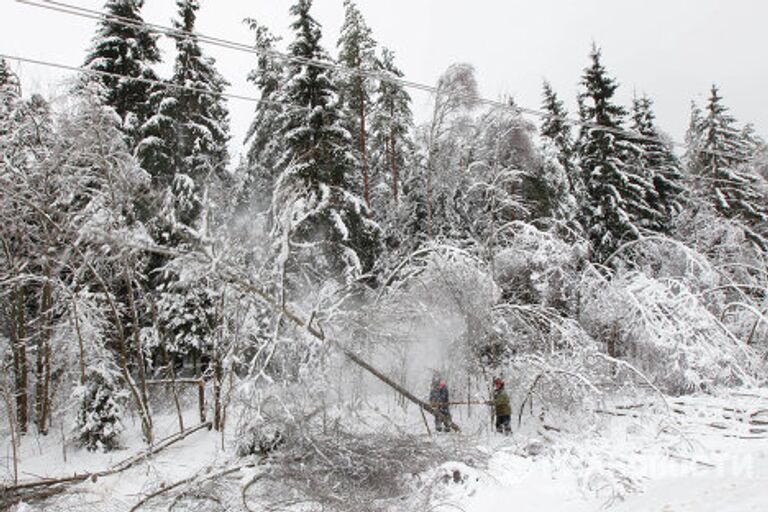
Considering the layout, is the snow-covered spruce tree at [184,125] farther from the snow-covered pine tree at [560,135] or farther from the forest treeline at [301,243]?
the snow-covered pine tree at [560,135]

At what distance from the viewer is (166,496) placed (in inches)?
304

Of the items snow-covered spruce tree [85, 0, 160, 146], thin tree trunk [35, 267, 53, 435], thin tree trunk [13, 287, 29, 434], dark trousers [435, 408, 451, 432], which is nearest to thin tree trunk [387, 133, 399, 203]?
snow-covered spruce tree [85, 0, 160, 146]

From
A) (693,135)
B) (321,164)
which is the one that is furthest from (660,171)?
(321,164)

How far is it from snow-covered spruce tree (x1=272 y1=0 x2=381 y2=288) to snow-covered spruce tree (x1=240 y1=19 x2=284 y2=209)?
2.32 meters

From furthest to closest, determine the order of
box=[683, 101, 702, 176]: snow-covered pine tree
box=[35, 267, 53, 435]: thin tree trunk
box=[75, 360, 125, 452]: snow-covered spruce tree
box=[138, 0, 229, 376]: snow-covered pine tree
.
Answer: box=[683, 101, 702, 176]: snow-covered pine tree
box=[138, 0, 229, 376]: snow-covered pine tree
box=[35, 267, 53, 435]: thin tree trunk
box=[75, 360, 125, 452]: snow-covered spruce tree

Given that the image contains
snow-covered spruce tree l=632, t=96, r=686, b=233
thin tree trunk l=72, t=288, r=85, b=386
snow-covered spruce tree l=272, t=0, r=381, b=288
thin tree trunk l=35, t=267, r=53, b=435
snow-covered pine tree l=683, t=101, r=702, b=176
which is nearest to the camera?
thin tree trunk l=72, t=288, r=85, b=386

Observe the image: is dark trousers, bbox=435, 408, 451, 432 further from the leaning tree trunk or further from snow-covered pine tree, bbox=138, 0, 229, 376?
the leaning tree trunk

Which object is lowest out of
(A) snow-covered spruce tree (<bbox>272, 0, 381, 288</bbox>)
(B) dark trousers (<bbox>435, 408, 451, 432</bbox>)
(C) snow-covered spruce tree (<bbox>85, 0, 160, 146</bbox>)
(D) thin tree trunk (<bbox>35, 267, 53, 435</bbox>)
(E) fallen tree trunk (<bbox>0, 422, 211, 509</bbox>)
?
(E) fallen tree trunk (<bbox>0, 422, 211, 509</bbox>)

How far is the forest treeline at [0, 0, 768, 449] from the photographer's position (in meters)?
9.56

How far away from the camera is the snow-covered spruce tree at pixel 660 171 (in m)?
22.2

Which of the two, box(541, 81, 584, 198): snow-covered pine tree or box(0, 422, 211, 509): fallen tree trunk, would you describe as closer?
box(0, 422, 211, 509): fallen tree trunk

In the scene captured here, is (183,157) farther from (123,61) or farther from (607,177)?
(607,177)

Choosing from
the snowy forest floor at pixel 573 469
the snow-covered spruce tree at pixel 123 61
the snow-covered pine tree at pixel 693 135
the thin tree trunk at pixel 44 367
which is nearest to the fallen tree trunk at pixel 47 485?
the snowy forest floor at pixel 573 469

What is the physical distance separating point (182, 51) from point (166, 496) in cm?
1300
